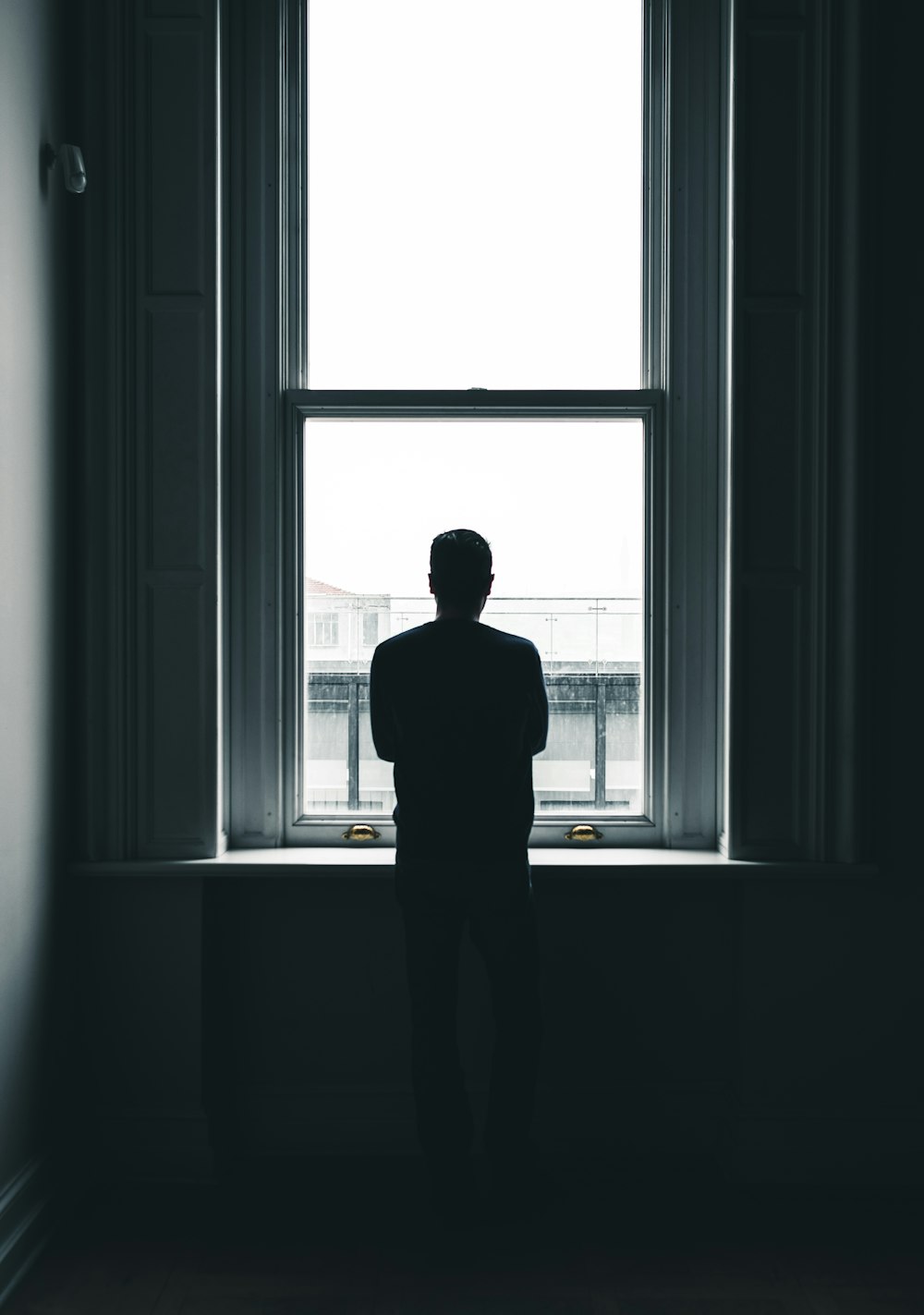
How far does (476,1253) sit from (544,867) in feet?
2.80

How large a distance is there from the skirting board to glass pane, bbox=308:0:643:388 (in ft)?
6.84

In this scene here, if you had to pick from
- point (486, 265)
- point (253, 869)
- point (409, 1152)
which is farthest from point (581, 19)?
point (409, 1152)

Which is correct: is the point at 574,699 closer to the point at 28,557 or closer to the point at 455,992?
the point at 455,992

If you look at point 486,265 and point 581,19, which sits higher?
point 581,19

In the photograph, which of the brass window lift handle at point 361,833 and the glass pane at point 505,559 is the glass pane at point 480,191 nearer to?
the glass pane at point 505,559

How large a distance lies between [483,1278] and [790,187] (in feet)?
8.63

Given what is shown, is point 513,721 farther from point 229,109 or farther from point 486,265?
point 229,109

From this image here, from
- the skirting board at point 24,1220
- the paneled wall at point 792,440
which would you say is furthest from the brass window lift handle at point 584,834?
the skirting board at point 24,1220

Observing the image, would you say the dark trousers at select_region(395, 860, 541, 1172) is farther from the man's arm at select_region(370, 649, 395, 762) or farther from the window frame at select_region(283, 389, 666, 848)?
the window frame at select_region(283, 389, 666, 848)

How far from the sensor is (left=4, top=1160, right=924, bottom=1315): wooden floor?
2062mm

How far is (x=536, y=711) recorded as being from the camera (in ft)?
7.59

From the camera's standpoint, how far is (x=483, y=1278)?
212 cm

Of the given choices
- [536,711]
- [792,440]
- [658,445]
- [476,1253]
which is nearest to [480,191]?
[658,445]

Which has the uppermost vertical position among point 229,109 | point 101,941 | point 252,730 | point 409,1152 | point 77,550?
point 229,109
